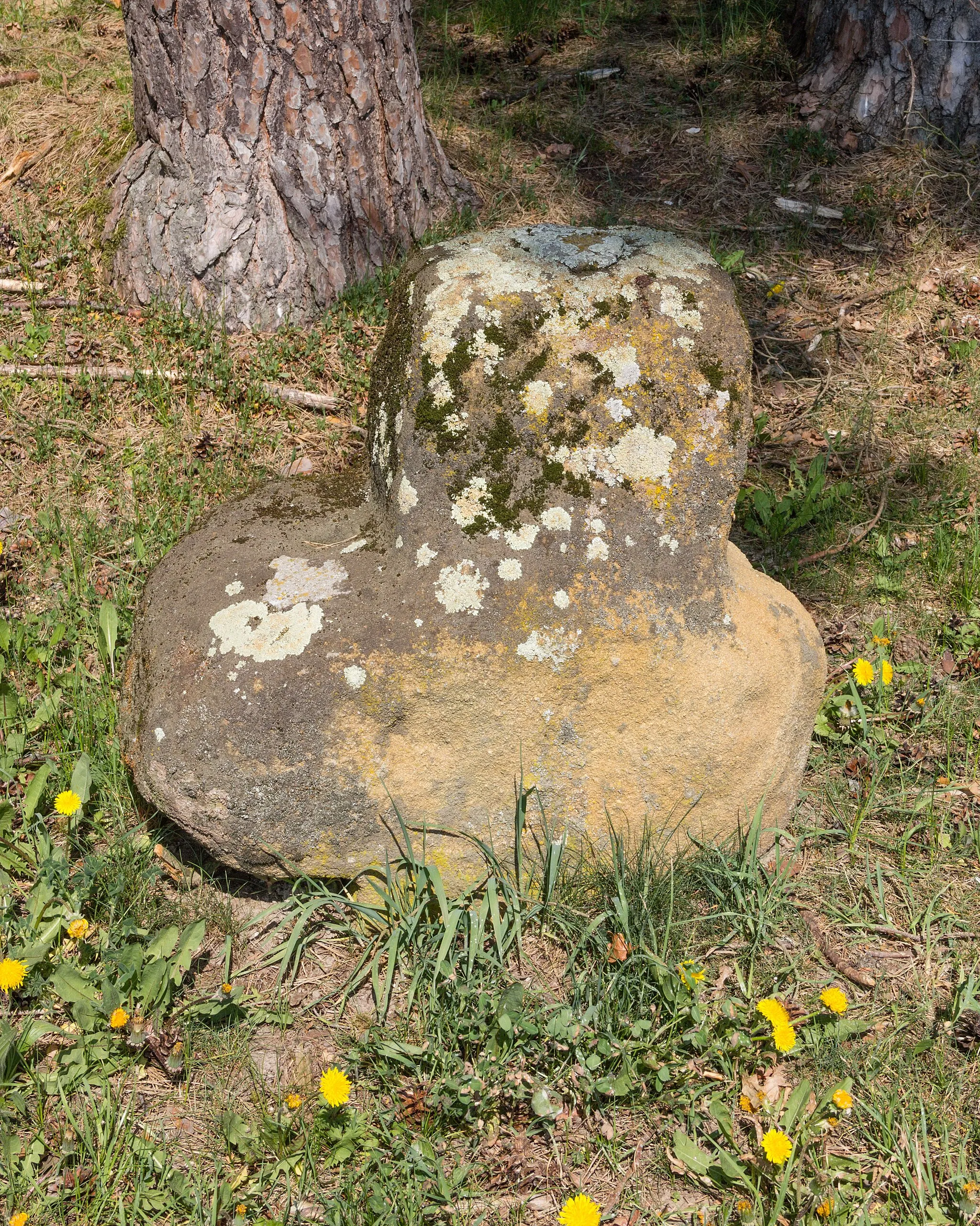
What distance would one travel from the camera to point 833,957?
3.08 metres

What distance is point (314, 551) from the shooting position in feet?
10.4

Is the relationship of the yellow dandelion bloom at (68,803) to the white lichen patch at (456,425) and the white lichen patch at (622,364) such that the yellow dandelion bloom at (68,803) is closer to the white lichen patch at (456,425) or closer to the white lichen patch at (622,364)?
the white lichen patch at (456,425)

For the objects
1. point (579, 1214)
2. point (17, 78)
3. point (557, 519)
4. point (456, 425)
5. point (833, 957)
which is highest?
point (17, 78)

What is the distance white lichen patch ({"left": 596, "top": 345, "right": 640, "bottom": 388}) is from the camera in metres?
2.94

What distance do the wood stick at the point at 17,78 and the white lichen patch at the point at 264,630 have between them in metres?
5.04

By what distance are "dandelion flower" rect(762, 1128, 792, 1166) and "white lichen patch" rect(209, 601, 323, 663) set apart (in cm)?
167

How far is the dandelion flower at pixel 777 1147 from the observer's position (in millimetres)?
2480

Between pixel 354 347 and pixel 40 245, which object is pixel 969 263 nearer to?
pixel 354 347

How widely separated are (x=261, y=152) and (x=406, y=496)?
2.74 m

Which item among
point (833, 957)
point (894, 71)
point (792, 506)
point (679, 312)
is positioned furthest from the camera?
point (894, 71)

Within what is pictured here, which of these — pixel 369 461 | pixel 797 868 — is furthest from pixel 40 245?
pixel 797 868

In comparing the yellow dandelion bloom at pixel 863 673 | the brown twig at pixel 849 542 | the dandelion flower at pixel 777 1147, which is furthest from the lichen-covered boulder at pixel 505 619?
the brown twig at pixel 849 542

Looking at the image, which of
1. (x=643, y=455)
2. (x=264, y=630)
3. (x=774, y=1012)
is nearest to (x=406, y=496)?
(x=264, y=630)

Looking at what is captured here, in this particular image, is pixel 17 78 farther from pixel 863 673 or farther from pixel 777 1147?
pixel 777 1147
